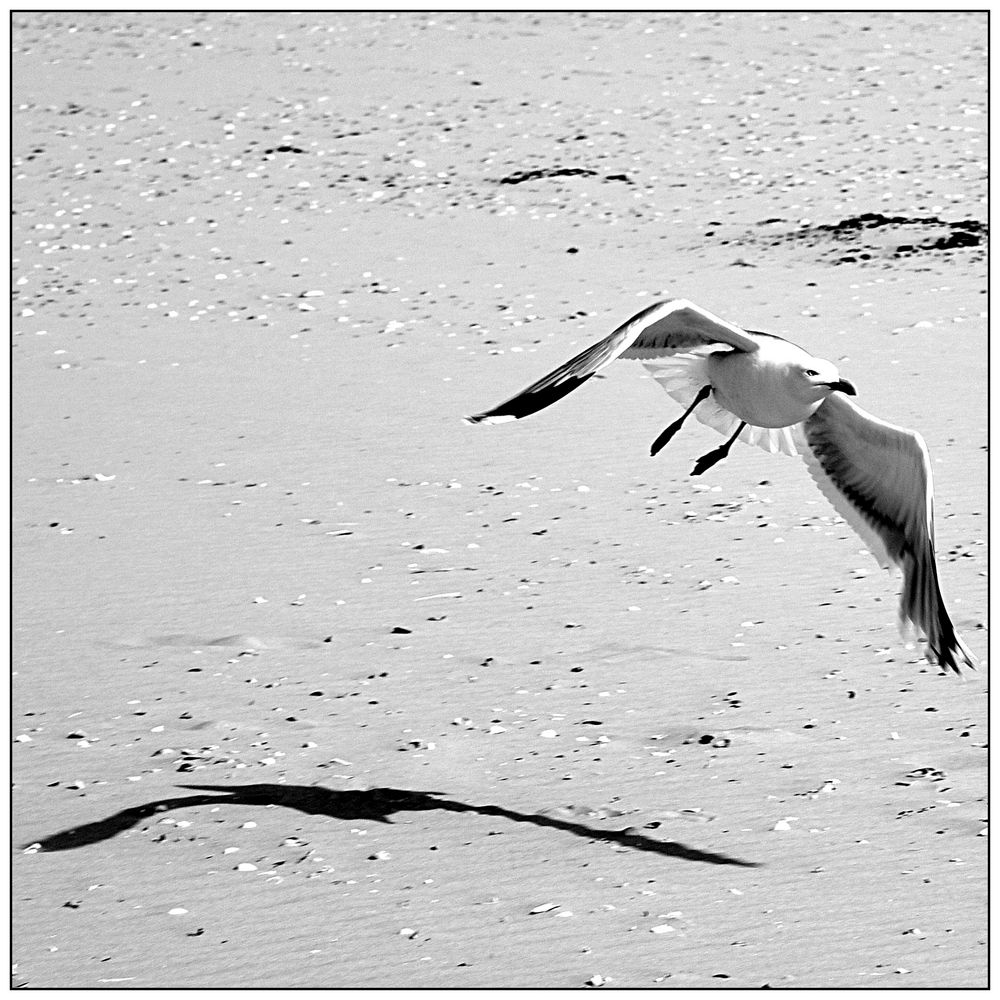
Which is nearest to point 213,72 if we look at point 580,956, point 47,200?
point 47,200

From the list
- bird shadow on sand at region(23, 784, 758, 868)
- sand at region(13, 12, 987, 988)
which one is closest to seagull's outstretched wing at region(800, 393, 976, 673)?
sand at region(13, 12, 987, 988)

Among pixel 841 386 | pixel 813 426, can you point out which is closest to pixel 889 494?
pixel 813 426

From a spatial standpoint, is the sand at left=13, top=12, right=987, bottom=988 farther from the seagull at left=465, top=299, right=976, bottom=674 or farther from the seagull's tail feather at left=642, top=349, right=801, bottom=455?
the seagull's tail feather at left=642, top=349, right=801, bottom=455

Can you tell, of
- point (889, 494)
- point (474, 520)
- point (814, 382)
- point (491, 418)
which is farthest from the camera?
point (474, 520)

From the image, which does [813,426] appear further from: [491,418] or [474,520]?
[474,520]

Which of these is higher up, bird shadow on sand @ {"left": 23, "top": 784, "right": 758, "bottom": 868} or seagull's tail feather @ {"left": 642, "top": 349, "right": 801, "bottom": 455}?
seagull's tail feather @ {"left": 642, "top": 349, "right": 801, "bottom": 455}

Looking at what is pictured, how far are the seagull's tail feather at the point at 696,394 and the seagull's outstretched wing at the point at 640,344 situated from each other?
0.19m

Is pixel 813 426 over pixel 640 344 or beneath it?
beneath

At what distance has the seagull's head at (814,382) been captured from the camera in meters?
6.12

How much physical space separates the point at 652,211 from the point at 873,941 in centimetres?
730

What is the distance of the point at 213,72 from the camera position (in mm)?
15031

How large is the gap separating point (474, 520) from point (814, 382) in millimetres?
2799

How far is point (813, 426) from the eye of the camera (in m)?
6.75

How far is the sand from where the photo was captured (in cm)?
595
